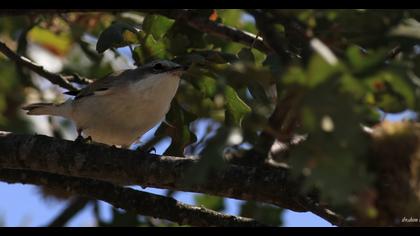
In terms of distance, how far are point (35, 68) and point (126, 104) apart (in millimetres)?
735

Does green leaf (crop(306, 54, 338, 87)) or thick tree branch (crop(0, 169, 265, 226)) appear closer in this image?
green leaf (crop(306, 54, 338, 87))

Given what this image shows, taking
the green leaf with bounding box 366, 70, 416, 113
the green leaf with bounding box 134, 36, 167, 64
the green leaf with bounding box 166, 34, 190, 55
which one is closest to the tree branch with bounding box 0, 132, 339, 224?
the green leaf with bounding box 366, 70, 416, 113

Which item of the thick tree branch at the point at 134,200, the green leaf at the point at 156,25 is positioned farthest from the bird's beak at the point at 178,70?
the thick tree branch at the point at 134,200

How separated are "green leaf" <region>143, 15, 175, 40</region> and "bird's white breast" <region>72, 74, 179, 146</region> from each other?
516 millimetres

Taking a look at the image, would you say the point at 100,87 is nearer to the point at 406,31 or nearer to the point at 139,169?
the point at 139,169

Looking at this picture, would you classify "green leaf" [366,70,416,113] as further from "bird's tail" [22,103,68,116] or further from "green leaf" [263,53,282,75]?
"bird's tail" [22,103,68,116]

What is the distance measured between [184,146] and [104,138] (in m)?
1.03

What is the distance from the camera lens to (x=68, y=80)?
569 cm

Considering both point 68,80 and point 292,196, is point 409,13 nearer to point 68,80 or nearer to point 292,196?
point 292,196

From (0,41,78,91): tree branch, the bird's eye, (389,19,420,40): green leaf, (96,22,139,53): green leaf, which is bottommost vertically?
(389,19,420,40): green leaf

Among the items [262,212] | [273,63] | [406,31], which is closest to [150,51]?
[262,212]

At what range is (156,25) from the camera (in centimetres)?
503

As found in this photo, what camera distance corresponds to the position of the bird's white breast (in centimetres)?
554

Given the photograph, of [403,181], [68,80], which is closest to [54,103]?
[68,80]
